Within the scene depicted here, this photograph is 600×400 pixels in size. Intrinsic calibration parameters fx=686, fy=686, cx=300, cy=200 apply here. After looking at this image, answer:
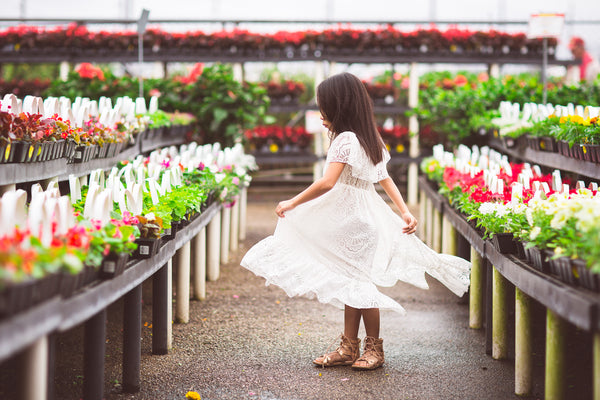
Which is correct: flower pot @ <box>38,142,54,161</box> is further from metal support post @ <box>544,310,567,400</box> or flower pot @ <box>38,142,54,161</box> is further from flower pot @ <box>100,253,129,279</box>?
metal support post @ <box>544,310,567,400</box>

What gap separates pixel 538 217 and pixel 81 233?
1.77 m

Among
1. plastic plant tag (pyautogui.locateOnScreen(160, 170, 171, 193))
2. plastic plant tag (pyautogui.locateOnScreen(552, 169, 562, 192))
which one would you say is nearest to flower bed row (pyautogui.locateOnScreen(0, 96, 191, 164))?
plastic plant tag (pyautogui.locateOnScreen(160, 170, 171, 193))

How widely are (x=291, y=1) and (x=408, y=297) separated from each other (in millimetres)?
10292

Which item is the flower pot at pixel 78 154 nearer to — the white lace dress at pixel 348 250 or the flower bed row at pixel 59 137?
the flower bed row at pixel 59 137

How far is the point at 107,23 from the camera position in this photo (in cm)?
1014

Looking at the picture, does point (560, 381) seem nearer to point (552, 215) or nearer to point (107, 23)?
point (552, 215)

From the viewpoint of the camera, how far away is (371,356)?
10.9 feet

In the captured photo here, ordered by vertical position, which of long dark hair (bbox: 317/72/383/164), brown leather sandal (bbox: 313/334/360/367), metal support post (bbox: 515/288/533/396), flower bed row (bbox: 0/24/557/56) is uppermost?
flower bed row (bbox: 0/24/557/56)

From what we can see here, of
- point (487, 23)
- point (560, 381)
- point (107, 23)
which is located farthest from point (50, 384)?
point (487, 23)

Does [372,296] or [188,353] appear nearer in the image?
[372,296]

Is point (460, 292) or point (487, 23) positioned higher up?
point (487, 23)

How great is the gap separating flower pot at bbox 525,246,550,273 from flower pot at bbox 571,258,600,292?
0.24m

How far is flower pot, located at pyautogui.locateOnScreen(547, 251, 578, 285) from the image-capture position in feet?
7.87

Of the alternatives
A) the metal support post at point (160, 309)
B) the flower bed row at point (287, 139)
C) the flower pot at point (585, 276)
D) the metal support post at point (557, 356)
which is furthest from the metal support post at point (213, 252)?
the flower bed row at point (287, 139)
